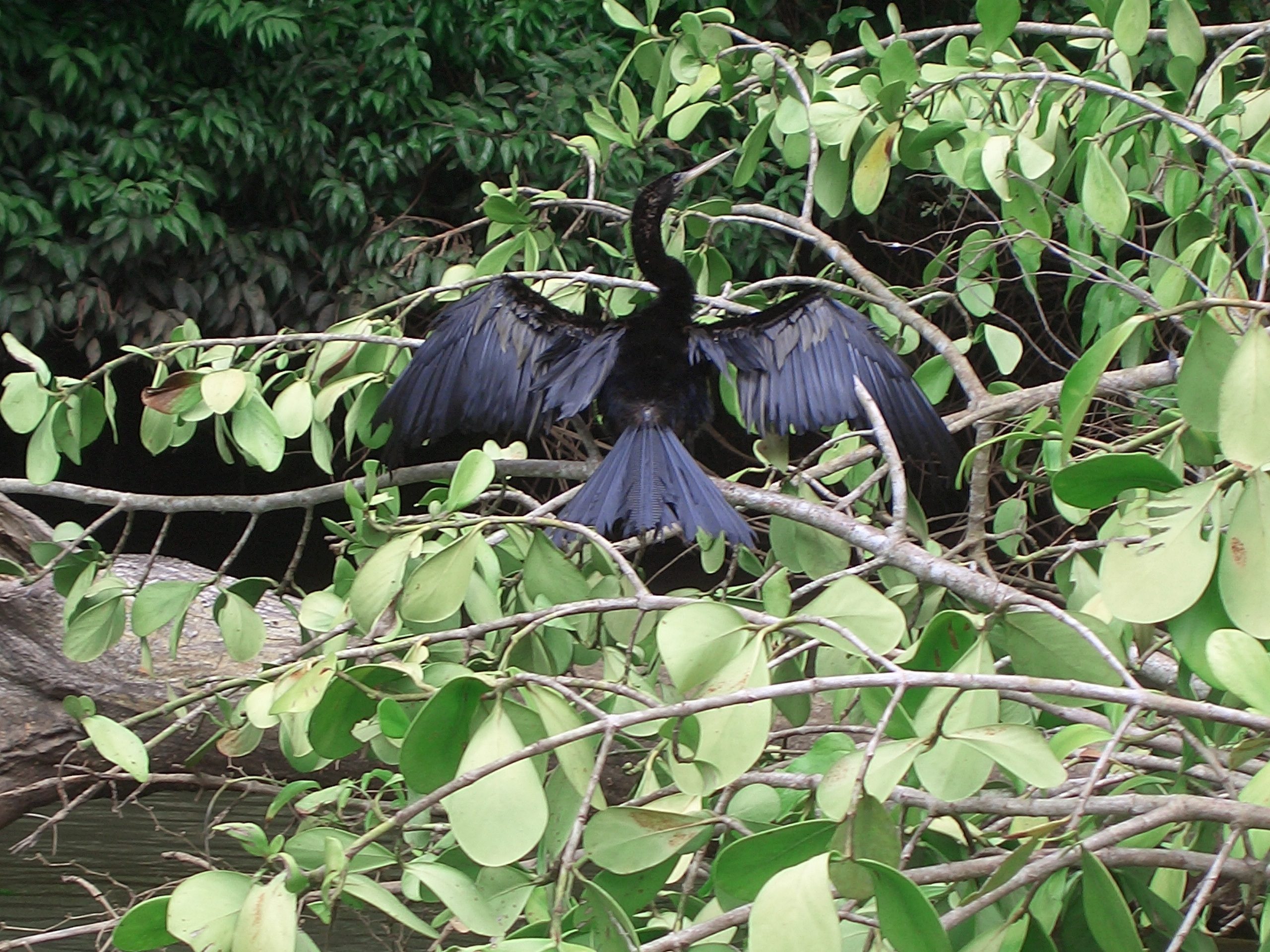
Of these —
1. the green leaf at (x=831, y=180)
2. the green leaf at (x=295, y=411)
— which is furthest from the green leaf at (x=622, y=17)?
the green leaf at (x=295, y=411)

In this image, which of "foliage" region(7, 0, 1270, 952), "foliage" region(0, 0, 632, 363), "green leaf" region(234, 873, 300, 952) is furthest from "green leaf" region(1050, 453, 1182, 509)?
"foliage" region(0, 0, 632, 363)

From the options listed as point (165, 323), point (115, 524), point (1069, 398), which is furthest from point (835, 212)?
point (115, 524)

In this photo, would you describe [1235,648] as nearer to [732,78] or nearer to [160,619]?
Result: [160,619]

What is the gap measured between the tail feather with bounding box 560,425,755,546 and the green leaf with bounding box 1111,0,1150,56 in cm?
66

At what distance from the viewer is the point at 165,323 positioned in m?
3.65

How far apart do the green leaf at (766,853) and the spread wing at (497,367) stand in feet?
3.43

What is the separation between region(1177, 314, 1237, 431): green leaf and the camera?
68 cm

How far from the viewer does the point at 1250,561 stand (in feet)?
1.99

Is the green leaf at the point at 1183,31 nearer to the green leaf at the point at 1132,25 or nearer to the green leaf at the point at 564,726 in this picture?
the green leaf at the point at 1132,25

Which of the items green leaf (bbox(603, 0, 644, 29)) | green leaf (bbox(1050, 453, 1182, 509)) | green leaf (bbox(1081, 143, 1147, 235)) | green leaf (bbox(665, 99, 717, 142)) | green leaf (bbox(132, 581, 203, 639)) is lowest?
green leaf (bbox(132, 581, 203, 639))

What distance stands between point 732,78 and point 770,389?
0.43 m

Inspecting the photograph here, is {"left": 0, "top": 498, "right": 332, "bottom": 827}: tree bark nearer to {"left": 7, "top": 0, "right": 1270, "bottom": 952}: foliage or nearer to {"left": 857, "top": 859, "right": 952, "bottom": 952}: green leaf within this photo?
{"left": 7, "top": 0, "right": 1270, "bottom": 952}: foliage

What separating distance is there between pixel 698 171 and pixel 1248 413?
1.16 metres

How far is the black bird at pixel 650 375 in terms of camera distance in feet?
5.02
